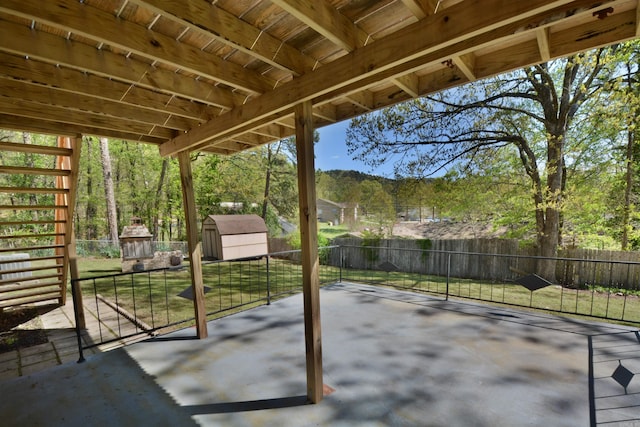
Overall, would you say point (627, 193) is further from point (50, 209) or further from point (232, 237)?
point (232, 237)

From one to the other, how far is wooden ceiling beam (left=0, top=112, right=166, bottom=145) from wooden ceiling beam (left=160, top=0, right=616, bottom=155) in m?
2.02

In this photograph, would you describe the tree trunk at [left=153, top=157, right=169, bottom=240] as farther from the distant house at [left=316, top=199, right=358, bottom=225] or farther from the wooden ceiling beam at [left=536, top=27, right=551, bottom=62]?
the wooden ceiling beam at [left=536, top=27, right=551, bottom=62]

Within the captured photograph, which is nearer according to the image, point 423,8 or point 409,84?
point 423,8

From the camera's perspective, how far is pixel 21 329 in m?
4.38

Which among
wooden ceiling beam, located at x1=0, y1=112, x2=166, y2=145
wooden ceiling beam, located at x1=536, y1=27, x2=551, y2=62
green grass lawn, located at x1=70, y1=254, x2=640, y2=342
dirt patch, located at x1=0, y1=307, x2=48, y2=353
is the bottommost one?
green grass lawn, located at x1=70, y1=254, x2=640, y2=342

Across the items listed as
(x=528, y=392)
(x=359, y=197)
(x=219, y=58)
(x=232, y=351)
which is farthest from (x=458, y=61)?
(x=359, y=197)

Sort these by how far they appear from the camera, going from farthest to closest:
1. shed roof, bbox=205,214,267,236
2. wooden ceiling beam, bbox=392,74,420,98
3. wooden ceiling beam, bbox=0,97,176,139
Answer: shed roof, bbox=205,214,267,236 < wooden ceiling beam, bbox=0,97,176,139 < wooden ceiling beam, bbox=392,74,420,98

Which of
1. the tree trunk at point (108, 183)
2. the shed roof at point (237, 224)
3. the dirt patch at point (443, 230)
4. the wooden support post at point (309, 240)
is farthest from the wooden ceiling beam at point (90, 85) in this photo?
the tree trunk at point (108, 183)

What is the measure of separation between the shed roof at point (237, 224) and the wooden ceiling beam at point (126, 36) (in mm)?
10526

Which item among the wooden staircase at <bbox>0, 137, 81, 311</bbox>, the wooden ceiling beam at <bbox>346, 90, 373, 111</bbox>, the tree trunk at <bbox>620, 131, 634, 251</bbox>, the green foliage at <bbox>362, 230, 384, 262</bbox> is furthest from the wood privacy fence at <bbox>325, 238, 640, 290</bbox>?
the wooden staircase at <bbox>0, 137, 81, 311</bbox>

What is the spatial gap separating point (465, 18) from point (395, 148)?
280 inches

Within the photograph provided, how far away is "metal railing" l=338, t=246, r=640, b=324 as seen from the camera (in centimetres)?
514

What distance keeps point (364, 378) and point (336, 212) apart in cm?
1785

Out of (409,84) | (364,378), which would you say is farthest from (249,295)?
(409,84)
